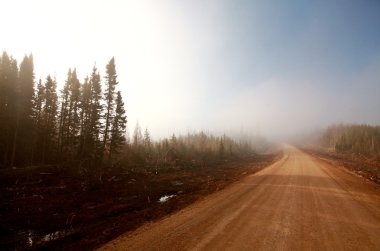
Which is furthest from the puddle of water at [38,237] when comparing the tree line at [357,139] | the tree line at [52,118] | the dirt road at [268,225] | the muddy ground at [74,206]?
the tree line at [357,139]

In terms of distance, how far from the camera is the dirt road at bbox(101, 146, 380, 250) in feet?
25.6

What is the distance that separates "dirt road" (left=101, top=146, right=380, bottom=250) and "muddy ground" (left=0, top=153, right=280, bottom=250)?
1.47 m

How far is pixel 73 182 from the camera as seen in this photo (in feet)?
76.9

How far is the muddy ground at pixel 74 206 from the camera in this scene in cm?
1014

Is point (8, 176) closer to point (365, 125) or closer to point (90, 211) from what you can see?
point (90, 211)

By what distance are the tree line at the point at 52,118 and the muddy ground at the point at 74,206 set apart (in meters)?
11.8

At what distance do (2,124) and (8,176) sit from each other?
669 inches

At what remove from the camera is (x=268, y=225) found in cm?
941

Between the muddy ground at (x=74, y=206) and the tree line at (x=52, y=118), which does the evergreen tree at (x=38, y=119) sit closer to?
the tree line at (x=52, y=118)

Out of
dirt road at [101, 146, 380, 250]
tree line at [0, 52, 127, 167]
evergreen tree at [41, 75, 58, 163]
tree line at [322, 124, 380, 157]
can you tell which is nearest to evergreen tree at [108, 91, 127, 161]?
tree line at [0, 52, 127, 167]

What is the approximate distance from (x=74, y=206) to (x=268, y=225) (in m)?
11.6

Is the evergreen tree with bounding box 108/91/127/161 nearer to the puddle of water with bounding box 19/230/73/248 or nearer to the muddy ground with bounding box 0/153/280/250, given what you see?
the muddy ground with bounding box 0/153/280/250

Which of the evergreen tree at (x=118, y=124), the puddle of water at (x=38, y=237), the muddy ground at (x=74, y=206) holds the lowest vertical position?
the puddle of water at (x=38, y=237)

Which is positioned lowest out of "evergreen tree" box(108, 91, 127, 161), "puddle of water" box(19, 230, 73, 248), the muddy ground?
"puddle of water" box(19, 230, 73, 248)
